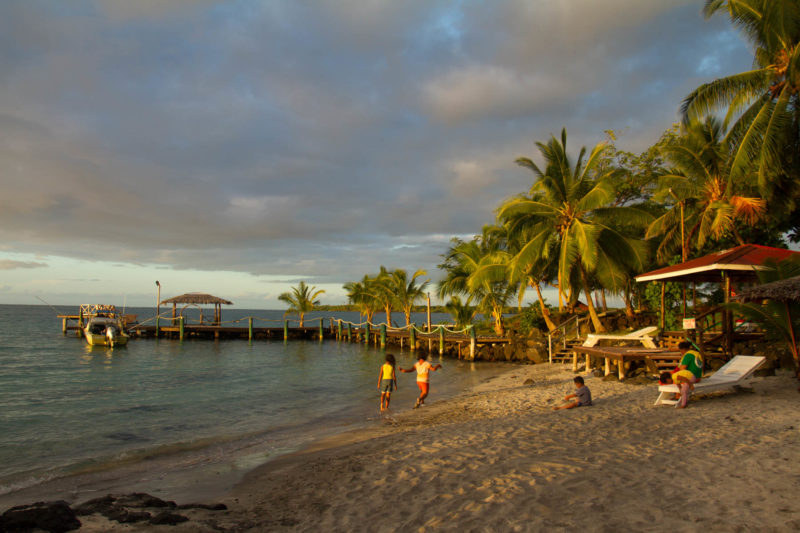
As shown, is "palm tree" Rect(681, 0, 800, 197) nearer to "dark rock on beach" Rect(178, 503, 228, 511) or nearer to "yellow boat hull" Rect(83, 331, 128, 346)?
"dark rock on beach" Rect(178, 503, 228, 511)

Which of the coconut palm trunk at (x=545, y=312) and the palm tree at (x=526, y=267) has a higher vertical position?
the palm tree at (x=526, y=267)

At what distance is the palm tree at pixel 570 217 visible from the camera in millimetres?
19312

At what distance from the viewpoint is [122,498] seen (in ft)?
18.9

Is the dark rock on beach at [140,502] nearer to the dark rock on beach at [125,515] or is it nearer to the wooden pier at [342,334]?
the dark rock on beach at [125,515]

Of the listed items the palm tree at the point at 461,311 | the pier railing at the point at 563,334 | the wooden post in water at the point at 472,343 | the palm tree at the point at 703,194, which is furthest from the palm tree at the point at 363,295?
the palm tree at the point at 703,194

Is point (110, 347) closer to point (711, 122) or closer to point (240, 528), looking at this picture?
point (240, 528)

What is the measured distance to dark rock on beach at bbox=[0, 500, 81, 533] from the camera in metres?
4.20

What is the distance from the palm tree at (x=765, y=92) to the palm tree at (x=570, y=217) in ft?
15.3

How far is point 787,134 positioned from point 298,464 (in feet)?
54.9

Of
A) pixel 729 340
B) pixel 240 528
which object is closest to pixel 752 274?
pixel 729 340

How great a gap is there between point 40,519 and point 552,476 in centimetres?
517

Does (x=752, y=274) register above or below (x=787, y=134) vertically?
below

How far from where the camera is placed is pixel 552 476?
18.5 ft

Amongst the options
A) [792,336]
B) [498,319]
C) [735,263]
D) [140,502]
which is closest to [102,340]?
[498,319]
